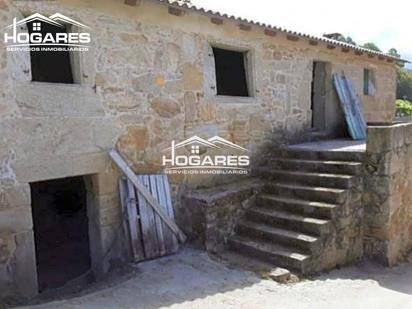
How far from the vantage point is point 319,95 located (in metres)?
9.99

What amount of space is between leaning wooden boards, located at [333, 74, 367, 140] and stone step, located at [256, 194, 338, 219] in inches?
151

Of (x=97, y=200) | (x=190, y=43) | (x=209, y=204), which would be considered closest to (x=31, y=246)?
(x=97, y=200)

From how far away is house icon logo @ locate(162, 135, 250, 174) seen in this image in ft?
20.4

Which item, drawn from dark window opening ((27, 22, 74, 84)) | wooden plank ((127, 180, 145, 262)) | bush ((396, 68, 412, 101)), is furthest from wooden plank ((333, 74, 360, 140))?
bush ((396, 68, 412, 101))

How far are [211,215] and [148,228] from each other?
978mm

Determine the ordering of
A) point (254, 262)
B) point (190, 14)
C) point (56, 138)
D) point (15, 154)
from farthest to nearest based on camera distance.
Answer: point (190, 14), point (254, 262), point (56, 138), point (15, 154)

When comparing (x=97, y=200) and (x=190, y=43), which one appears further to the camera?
(x=190, y=43)

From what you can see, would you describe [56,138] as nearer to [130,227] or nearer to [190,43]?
[130,227]

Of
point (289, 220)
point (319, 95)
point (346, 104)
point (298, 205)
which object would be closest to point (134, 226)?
point (289, 220)

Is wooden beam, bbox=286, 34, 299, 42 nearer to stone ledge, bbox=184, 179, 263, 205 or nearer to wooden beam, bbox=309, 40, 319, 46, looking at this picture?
wooden beam, bbox=309, 40, 319, 46

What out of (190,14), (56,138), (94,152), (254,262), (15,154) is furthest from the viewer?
(190,14)

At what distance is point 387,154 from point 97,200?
4466 millimetres

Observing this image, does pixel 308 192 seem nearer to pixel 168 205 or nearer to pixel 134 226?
pixel 168 205

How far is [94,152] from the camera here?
5.23 meters
